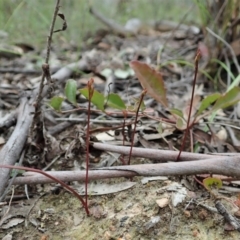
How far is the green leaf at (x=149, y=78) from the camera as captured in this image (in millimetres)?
1009

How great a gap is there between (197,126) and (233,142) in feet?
0.40

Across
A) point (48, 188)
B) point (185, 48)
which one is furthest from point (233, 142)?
point (185, 48)

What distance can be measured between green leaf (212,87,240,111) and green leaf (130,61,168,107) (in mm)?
156

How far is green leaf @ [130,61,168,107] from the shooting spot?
3.31 feet

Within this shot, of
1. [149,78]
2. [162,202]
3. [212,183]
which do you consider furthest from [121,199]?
[149,78]

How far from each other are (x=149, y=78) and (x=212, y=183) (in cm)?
32

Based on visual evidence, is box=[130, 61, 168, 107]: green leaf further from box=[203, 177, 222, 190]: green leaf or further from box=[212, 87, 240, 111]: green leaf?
box=[203, 177, 222, 190]: green leaf

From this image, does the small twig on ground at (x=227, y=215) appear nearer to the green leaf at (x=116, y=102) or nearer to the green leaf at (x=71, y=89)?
the green leaf at (x=116, y=102)

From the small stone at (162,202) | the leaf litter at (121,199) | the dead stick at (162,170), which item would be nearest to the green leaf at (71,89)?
the leaf litter at (121,199)

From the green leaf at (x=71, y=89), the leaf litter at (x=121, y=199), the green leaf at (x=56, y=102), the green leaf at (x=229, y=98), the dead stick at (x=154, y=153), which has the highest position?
the green leaf at (x=229, y=98)

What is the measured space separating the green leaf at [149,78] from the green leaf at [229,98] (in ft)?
0.51

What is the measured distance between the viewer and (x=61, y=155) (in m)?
1.12

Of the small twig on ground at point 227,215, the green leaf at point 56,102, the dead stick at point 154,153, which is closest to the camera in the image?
the small twig on ground at point 227,215

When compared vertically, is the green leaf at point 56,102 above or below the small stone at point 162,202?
above
